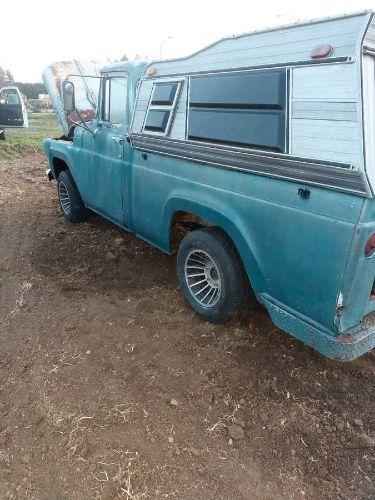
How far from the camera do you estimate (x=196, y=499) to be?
206cm

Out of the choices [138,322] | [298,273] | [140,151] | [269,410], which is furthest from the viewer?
[140,151]

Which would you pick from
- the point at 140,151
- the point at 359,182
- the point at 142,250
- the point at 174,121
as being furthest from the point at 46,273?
the point at 359,182

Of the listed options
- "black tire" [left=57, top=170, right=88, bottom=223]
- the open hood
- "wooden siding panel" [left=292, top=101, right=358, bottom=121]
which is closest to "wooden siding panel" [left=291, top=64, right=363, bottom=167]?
"wooden siding panel" [left=292, top=101, right=358, bottom=121]

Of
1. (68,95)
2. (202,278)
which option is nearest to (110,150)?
(68,95)

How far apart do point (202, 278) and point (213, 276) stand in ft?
0.53

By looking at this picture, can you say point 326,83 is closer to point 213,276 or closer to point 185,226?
point 213,276

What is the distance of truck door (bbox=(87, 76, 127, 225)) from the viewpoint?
4129 millimetres

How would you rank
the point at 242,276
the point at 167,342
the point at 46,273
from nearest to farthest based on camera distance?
the point at 242,276, the point at 167,342, the point at 46,273

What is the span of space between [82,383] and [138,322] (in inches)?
32.2

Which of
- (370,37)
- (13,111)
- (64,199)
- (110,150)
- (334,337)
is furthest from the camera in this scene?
(13,111)

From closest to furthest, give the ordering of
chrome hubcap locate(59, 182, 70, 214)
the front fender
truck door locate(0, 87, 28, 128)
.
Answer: the front fender < chrome hubcap locate(59, 182, 70, 214) < truck door locate(0, 87, 28, 128)

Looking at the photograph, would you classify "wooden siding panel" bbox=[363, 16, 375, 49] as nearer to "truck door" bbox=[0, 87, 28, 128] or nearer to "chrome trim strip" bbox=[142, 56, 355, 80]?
"chrome trim strip" bbox=[142, 56, 355, 80]

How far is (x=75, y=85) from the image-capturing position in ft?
23.9

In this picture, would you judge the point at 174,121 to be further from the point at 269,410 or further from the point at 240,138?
the point at 269,410
